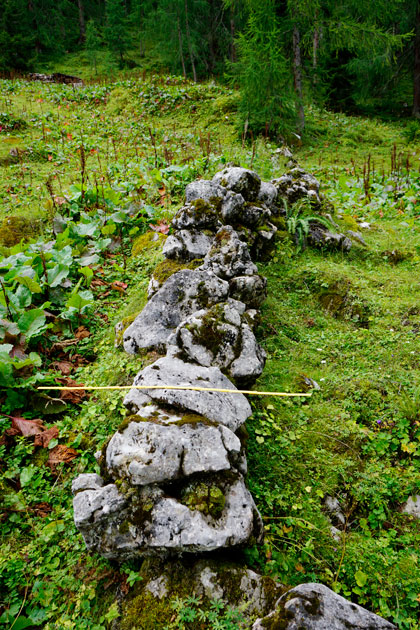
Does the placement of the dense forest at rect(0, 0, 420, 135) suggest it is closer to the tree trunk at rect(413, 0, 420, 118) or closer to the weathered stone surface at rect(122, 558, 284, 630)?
the tree trunk at rect(413, 0, 420, 118)

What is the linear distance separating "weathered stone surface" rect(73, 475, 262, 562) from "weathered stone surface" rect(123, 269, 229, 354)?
1674mm

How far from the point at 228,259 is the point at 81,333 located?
1.91 meters

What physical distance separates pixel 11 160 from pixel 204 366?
32.2 feet

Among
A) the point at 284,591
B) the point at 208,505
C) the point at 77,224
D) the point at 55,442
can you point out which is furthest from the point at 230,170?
the point at 284,591

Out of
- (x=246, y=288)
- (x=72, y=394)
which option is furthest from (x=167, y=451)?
(x=246, y=288)

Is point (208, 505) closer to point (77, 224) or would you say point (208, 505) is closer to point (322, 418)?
point (322, 418)

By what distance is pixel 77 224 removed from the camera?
5895mm

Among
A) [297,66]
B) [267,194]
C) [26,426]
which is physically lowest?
[26,426]

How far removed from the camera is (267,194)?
18.8ft

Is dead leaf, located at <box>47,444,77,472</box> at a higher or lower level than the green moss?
lower

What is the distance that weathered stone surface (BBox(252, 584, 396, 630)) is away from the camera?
170 centimetres

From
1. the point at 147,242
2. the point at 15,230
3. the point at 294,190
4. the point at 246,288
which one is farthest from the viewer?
the point at 294,190

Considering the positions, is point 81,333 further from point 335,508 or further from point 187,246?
point 335,508

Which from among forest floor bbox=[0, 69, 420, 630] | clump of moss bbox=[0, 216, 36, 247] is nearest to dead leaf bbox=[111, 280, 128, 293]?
forest floor bbox=[0, 69, 420, 630]
